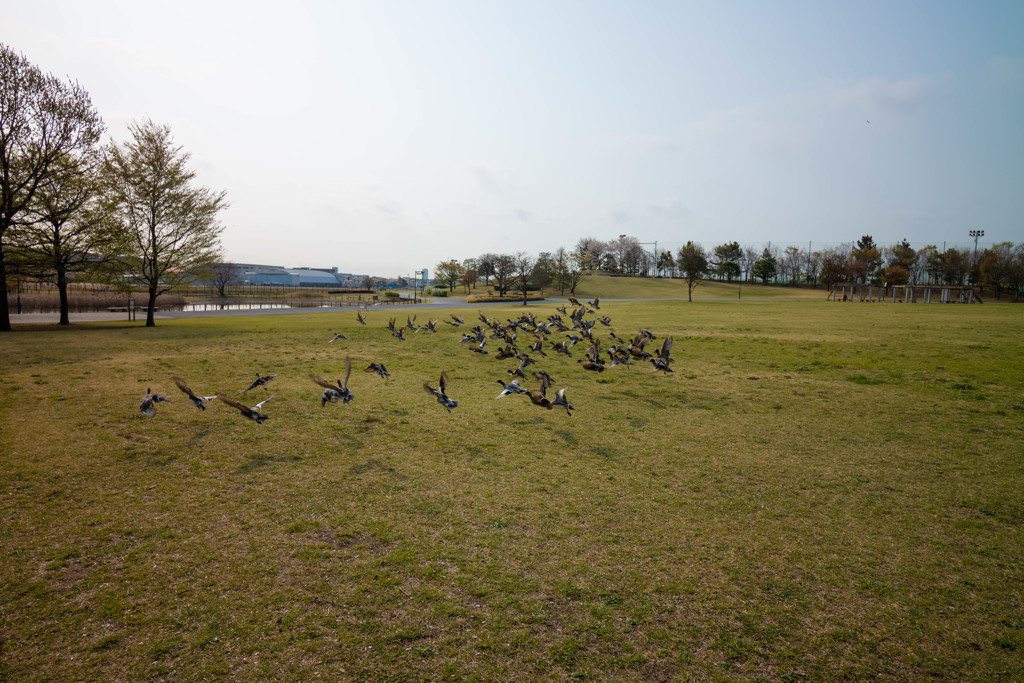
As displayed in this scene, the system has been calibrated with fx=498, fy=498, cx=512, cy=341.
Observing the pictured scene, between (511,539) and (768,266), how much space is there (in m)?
151

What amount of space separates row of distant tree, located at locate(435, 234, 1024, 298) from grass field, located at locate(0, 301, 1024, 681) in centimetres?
7120

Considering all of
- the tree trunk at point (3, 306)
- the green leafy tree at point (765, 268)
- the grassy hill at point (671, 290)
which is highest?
the green leafy tree at point (765, 268)

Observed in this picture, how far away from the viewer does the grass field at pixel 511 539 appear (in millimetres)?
4336

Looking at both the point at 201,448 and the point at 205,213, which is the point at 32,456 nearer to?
the point at 201,448

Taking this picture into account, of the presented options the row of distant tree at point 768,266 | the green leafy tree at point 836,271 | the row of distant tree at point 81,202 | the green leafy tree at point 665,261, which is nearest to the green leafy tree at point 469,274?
the row of distant tree at point 768,266

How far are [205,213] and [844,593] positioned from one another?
4719 centimetres

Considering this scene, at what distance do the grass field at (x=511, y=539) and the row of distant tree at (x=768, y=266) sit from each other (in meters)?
71.2

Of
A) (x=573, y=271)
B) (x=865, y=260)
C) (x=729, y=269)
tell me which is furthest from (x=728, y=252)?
(x=573, y=271)

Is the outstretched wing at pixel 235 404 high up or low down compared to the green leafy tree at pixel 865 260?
down

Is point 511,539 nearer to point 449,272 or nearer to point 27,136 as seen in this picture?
point 27,136

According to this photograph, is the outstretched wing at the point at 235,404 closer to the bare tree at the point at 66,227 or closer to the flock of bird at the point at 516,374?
the flock of bird at the point at 516,374

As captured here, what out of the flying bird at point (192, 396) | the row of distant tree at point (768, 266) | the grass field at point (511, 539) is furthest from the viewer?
the row of distant tree at point (768, 266)

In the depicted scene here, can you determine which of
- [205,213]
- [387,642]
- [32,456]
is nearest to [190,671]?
[387,642]

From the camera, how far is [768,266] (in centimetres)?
13750
